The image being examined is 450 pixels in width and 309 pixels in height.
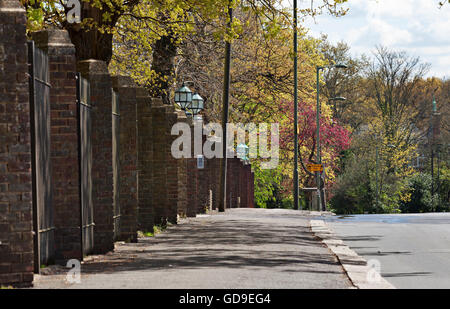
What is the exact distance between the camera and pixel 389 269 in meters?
13.0

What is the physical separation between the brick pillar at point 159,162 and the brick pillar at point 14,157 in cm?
1014

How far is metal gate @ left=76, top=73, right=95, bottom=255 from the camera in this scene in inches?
448

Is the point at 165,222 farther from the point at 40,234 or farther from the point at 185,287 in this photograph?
the point at 185,287

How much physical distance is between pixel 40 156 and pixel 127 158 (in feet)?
14.5

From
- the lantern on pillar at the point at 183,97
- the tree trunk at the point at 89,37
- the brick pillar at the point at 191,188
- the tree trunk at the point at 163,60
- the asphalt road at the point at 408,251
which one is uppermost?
the tree trunk at the point at 163,60

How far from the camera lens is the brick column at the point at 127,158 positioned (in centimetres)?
1442

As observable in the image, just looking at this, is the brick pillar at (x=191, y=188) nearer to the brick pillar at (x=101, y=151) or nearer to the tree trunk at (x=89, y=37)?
the tree trunk at (x=89, y=37)

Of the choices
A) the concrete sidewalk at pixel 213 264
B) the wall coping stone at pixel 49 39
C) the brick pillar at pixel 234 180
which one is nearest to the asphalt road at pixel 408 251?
the concrete sidewalk at pixel 213 264

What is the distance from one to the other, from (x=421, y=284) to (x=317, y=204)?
128 feet

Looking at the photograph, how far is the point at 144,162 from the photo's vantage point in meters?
17.0

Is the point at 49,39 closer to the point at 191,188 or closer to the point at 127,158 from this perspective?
the point at 127,158

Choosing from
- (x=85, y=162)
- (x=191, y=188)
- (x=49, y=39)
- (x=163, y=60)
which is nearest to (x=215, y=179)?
(x=163, y=60)

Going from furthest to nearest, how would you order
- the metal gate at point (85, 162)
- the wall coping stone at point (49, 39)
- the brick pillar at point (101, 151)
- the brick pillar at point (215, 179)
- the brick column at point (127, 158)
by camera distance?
the brick pillar at point (215, 179), the brick column at point (127, 158), the brick pillar at point (101, 151), the metal gate at point (85, 162), the wall coping stone at point (49, 39)

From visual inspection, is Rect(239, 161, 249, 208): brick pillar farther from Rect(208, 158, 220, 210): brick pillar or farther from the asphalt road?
the asphalt road
